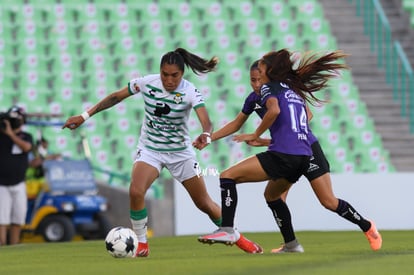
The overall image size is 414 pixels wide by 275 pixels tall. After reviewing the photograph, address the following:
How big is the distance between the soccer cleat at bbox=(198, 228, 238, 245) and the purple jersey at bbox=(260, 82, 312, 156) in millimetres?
840

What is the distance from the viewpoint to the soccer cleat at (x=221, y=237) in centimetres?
1035

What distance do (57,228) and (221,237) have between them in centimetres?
846

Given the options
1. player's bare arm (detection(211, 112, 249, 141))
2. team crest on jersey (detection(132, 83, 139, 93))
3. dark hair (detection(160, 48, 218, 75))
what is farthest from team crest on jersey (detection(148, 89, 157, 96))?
player's bare arm (detection(211, 112, 249, 141))

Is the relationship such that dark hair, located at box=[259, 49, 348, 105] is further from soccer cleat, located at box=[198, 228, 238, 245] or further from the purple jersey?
soccer cleat, located at box=[198, 228, 238, 245]

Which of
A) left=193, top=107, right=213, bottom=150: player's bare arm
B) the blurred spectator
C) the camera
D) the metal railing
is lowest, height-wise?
the blurred spectator

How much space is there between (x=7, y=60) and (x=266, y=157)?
14223mm

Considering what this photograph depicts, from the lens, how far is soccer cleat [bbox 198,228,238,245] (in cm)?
1035

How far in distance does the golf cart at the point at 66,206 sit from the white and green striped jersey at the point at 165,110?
7.31 m

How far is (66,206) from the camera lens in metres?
18.7

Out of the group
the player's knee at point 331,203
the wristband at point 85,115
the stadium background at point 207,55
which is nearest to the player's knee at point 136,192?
the wristband at point 85,115

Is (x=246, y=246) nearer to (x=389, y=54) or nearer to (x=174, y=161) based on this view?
(x=174, y=161)

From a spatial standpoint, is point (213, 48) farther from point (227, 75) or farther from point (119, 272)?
point (119, 272)

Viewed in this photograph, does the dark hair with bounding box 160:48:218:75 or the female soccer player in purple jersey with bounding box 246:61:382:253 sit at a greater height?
the dark hair with bounding box 160:48:218:75

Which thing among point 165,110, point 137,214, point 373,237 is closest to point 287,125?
point 165,110
